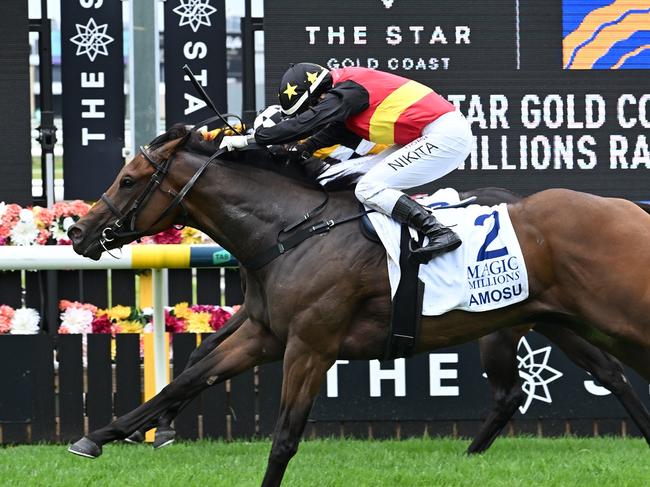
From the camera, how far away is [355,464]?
5777 mm

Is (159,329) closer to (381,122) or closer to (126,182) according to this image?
(126,182)

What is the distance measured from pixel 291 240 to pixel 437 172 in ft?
2.28

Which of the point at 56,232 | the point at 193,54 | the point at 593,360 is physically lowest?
the point at 593,360

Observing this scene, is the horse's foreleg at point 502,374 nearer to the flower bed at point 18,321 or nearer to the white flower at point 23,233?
the flower bed at point 18,321

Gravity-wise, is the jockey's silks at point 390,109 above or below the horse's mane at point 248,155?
above

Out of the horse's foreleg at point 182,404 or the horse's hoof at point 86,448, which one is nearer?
the horse's hoof at point 86,448

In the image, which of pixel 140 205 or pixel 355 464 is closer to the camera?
pixel 140 205

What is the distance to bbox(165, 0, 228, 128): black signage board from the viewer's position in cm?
718

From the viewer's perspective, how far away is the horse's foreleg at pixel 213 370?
525 centimetres

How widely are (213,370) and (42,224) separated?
2.01 metres

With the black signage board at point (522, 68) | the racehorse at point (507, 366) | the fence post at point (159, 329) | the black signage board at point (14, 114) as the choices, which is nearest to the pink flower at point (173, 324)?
the fence post at point (159, 329)

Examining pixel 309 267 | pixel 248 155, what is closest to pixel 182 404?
pixel 309 267

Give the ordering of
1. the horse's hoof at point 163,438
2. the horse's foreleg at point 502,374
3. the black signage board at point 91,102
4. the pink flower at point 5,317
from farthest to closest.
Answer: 1. the black signage board at point 91,102
2. the pink flower at point 5,317
3. the horse's foreleg at point 502,374
4. the horse's hoof at point 163,438

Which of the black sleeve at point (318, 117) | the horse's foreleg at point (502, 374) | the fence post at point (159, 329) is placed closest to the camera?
the black sleeve at point (318, 117)
